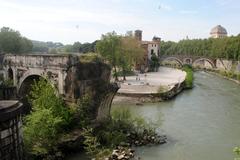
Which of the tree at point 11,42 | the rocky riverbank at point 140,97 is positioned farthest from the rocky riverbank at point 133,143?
the tree at point 11,42

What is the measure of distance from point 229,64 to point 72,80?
58.2 m

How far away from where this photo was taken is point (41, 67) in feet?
62.2

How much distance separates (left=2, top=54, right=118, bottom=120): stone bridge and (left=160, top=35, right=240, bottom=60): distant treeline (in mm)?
50885

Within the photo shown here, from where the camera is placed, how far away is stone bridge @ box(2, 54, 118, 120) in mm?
17422

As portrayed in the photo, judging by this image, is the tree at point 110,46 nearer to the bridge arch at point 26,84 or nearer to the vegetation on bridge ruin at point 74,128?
the bridge arch at point 26,84

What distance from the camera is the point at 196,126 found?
73.3 ft

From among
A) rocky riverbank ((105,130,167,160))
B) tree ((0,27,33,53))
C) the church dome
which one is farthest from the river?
the church dome

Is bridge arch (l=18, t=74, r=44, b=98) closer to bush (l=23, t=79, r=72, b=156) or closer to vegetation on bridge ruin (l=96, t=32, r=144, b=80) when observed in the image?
bush (l=23, t=79, r=72, b=156)

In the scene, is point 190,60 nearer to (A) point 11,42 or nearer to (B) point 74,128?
(A) point 11,42

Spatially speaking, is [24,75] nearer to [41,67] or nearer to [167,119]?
[41,67]

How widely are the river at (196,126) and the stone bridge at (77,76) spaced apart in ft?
12.4

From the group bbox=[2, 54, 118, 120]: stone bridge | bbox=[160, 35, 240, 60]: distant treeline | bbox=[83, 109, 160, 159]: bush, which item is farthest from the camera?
bbox=[160, 35, 240, 60]: distant treeline

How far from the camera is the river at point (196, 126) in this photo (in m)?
17.0

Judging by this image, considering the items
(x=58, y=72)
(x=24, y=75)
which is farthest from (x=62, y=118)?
(x=24, y=75)
